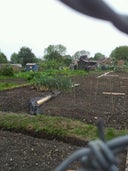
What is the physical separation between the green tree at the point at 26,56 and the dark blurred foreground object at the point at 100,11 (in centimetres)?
7960

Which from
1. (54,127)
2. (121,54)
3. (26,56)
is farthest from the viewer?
(121,54)

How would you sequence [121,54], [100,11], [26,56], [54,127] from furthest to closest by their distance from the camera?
1. [121,54]
2. [26,56]
3. [54,127]
4. [100,11]

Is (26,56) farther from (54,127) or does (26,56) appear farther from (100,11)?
(100,11)

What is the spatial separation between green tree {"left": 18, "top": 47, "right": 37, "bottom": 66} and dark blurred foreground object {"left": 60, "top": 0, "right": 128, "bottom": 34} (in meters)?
79.6

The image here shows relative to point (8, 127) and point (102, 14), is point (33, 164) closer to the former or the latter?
point (8, 127)

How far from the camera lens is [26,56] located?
81.4 meters

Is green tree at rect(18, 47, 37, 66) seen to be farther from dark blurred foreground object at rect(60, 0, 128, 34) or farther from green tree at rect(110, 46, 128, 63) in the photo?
dark blurred foreground object at rect(60, 0, 128, 34)

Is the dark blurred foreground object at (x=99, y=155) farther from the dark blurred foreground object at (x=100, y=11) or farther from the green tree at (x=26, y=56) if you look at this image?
the green tree at (x=26, y=56)

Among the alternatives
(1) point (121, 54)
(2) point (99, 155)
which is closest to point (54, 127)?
(2) point (99, 155)

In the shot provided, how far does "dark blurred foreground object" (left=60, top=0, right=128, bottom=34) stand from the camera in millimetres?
667

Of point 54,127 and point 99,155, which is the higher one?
point 99,155

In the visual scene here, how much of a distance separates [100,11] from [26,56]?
81.3 meters

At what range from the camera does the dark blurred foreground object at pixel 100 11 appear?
67 centimetres

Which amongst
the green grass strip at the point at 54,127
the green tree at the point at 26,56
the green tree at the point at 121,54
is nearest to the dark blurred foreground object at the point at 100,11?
the green grass strip at the point at 54,127
